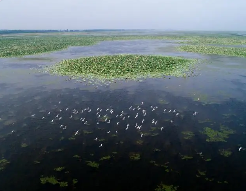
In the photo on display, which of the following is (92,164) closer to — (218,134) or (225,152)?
(225,152)

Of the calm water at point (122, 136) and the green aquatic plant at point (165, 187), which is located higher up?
the calm water at point (122, 136)

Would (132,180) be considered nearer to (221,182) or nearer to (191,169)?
(191,169)

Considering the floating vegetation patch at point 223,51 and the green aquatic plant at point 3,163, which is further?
the floating vegetation patch at point 223,51

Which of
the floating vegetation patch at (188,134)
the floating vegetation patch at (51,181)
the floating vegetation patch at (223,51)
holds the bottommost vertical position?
the floating vegetation patch at (51,181)

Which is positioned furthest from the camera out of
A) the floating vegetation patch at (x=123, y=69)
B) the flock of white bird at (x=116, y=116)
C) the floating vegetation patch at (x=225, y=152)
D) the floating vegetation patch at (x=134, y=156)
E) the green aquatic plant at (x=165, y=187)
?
the floating vegetation patch at (x=123, y=69)

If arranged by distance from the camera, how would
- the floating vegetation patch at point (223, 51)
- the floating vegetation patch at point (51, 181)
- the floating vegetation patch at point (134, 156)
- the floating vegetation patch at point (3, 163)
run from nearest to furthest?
the floating vegetation patch at point (51, 181) < the floating vegetation patch at point (3, 163) < the floating vegetation patch at point (134, 156) < the floating vegetation patch at point (223, 51)

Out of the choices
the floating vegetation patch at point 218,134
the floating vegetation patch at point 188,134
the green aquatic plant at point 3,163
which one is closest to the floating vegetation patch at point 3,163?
the green aquatic plant at point 3,163

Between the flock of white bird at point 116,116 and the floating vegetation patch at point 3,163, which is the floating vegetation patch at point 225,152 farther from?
the floating vegetation patch at point 3,163
